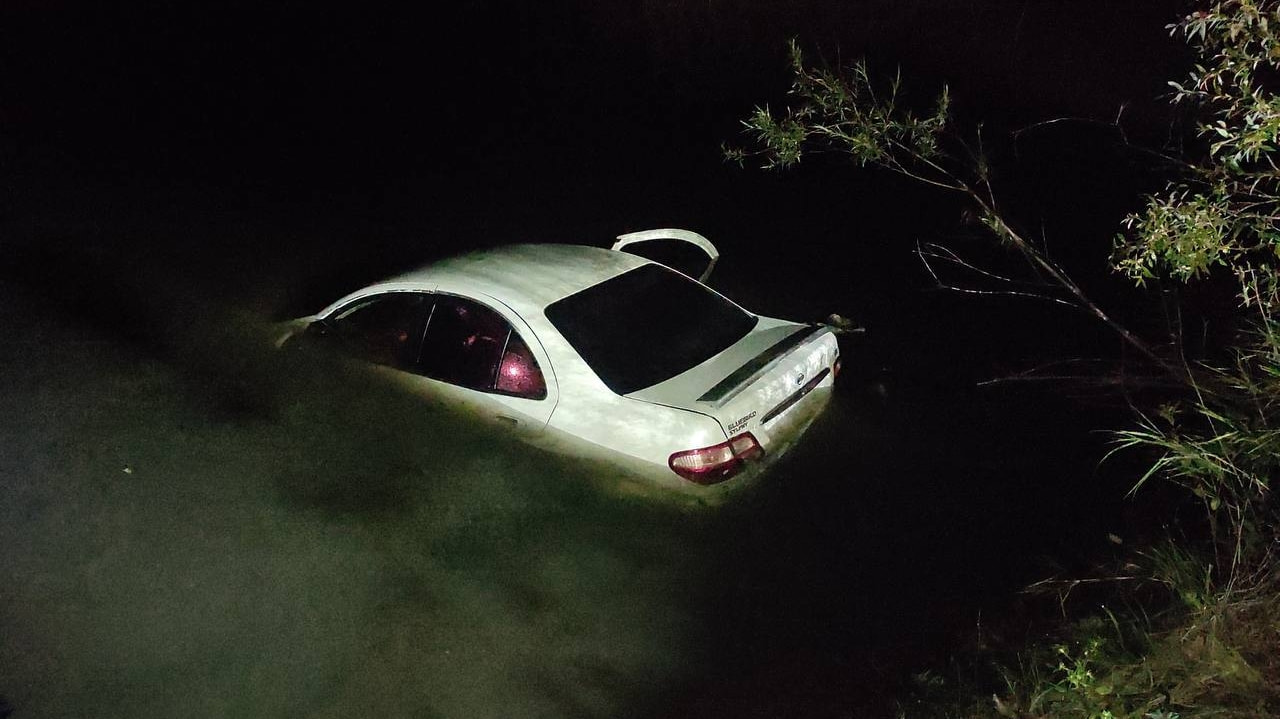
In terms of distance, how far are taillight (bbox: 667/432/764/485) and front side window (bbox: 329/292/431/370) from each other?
1567 mm

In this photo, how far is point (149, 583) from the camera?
11.9 ft

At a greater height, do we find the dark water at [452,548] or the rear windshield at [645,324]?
the rear windshield at [645,324]

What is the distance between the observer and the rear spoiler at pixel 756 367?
362 centimetres

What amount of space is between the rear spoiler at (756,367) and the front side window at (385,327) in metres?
1.59

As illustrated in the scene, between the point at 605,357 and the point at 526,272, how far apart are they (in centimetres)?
82

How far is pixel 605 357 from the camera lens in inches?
153

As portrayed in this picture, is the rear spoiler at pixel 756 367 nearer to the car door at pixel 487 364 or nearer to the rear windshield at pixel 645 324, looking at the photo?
the rear windshield at pixel 645 324

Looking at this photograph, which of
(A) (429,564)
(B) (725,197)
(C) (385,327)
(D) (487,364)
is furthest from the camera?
(B) (725,197)

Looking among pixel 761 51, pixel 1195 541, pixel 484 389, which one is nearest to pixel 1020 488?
pixel 1195 541

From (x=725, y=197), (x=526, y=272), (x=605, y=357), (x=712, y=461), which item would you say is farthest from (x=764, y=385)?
(x=725, y=197)

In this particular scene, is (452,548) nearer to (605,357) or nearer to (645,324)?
(605,357)

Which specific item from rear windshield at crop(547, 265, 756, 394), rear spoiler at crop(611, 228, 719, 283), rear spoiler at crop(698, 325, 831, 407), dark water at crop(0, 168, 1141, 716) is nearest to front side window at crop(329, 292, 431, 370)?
dark water at crop(0, 168, 1141, 716)

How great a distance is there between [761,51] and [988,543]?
9898 mm

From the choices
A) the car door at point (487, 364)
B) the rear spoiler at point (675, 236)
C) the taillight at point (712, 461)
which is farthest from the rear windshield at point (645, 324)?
the rear spoiler at point (675, 236)
